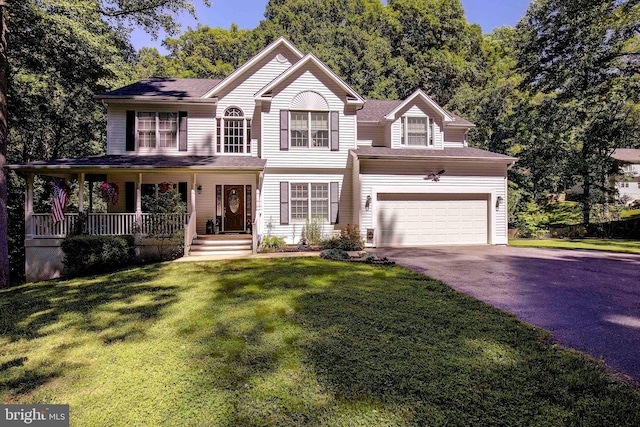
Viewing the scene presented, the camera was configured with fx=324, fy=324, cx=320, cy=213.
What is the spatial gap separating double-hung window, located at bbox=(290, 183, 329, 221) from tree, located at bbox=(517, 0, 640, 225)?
56.0 feet

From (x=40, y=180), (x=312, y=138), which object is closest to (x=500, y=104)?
(x=312, y=138)

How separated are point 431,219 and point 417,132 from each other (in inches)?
169

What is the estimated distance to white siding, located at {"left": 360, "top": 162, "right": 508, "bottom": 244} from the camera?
44.8ft

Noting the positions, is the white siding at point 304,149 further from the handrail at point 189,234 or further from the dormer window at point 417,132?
the handrail at point 189,234

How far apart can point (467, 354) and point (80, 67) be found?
1711 centimetres

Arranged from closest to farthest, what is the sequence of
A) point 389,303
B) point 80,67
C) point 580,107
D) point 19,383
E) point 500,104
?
point 19,383 < point 389,303 < point 80,67 < point 580,107 < point 500,104

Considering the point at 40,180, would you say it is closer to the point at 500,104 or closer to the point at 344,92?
the point at 344,92

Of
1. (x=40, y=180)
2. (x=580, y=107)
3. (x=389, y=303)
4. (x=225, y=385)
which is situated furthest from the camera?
(x=580, y=107)

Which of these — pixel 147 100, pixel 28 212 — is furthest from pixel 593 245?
pixel 28 212

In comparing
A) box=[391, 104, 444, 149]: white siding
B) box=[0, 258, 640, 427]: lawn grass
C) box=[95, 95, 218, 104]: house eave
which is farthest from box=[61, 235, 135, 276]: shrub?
box=[391, 104, 444, 149]: white siding

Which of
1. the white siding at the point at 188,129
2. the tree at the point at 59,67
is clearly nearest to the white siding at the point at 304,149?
the white siding at the point at 188,129

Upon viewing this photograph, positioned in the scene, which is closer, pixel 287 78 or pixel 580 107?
pixel 287 78

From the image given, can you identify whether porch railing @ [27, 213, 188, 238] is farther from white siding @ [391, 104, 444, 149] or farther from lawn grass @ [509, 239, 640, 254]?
lawn grass @ [509, 239, 640, 254]

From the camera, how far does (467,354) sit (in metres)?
4.00
